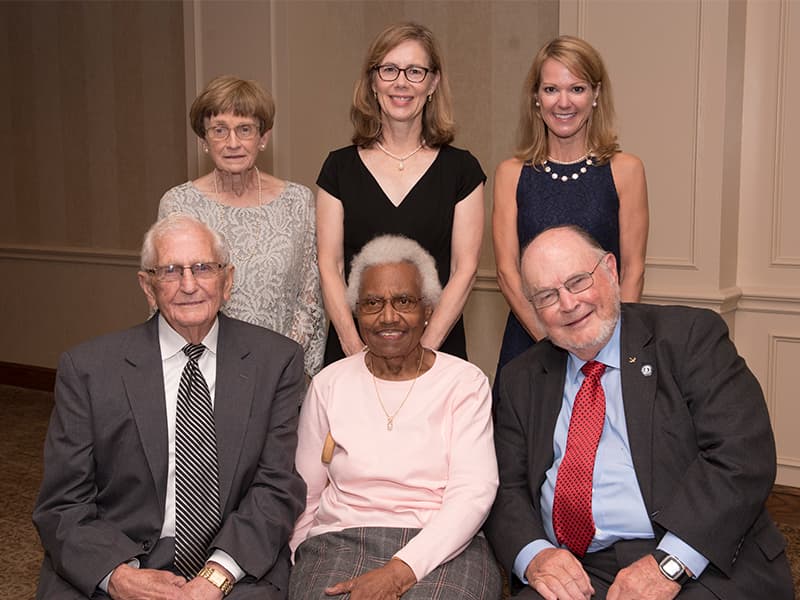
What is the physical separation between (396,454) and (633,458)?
62 cm

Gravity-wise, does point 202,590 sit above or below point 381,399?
below

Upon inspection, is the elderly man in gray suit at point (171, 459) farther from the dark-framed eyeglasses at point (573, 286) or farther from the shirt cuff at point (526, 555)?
the dark-framed eyeglasses at point (573, 286)

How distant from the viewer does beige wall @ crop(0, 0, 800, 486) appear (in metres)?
4.13

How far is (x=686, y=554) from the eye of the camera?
2.12 meters

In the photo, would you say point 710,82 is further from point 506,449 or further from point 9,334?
point 9,334

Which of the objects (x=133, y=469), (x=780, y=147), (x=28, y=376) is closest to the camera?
(x=133, y=469)

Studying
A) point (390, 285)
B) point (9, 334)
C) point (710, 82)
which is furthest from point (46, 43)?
point (390, 285)

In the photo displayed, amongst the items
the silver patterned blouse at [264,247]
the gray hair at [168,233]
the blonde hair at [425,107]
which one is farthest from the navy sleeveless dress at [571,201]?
the gray hair at [168,233]

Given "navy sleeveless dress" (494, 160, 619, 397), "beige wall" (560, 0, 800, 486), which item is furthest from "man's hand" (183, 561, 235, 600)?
"beige wall" (560, 0, 800, 486)

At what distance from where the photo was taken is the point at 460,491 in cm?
242

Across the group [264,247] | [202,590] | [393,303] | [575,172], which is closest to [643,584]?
[393,303]

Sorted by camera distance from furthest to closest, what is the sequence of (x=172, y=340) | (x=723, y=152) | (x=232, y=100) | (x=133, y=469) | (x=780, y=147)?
1. (x=780, y=147)
2. (x=723, y=152)
3. (x=232, y=100)
4. (x=172, y=340)
5. (x=133, y=469)

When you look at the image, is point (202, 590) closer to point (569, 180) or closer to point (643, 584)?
point (643, 584)

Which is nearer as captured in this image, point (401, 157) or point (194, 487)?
point (194, 487)
